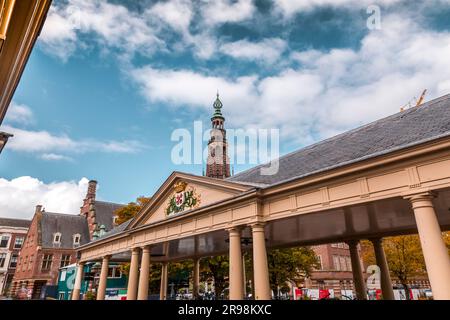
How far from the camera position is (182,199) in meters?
15.9

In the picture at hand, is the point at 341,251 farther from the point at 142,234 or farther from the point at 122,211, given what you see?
the point at 142,234

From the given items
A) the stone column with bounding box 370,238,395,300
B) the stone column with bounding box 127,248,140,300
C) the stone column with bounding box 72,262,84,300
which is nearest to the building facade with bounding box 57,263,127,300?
the stone column with bounding box 72,262,84,300

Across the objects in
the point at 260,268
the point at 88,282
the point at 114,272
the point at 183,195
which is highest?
the point at 183,195

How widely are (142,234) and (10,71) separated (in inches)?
607

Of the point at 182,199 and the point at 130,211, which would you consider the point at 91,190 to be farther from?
the point at 182,199

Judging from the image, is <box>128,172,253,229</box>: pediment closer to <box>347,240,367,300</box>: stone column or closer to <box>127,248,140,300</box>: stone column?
<box>127,248,140,300</box>: stone column

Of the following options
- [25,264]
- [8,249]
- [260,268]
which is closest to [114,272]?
[25,264]

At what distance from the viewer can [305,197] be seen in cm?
1004

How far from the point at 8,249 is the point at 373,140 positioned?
67.0 metres

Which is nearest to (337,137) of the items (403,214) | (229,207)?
(403,214)

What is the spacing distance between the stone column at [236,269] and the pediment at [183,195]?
1581 millimetres

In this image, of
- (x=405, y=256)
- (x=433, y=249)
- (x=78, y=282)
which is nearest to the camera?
(x=433, y=249)

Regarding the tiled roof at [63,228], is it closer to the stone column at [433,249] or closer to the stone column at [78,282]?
the stone column at [78,282]

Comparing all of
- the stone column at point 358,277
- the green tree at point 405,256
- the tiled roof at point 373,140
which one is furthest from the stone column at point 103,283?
the green tree at point 405,256
